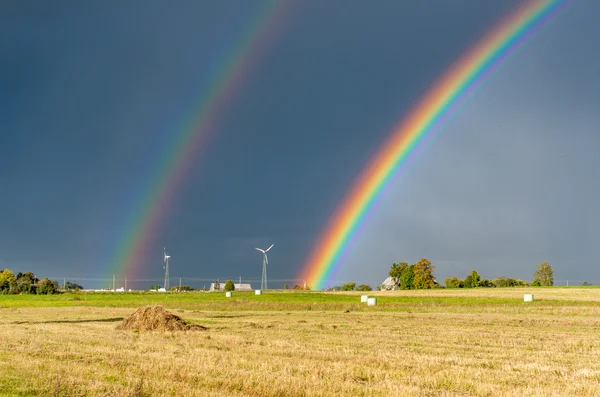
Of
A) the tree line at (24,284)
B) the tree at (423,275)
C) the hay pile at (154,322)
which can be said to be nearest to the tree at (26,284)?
the tree line at (24,284)

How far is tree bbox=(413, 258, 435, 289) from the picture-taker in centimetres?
18062

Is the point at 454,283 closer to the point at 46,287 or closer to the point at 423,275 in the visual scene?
the point at 423,275

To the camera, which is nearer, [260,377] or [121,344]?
[260,377]

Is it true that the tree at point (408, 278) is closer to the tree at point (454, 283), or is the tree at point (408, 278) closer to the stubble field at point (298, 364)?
the tree at point (454, 283)

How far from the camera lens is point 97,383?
12.7 m

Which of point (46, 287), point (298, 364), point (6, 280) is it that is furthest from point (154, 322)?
point (6, 280)

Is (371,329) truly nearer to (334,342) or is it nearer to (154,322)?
(334,342)

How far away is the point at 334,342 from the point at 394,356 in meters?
5.41

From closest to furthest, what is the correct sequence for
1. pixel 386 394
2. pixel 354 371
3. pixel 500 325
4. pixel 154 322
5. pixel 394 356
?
pixel 386 394
pixel 354 371
pixel 394 356
pixel 154 322
pixel 500 325

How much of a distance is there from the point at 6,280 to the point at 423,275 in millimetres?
129704

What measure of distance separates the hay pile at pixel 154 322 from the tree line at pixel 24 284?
119843 millimetres

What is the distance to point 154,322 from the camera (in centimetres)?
3053

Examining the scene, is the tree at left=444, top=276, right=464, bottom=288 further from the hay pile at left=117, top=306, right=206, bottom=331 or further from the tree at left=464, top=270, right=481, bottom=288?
the hay pile at left=117, top=306, right=206, bottom=331

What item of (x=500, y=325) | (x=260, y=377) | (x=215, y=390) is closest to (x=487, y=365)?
(x=260, y=377)
